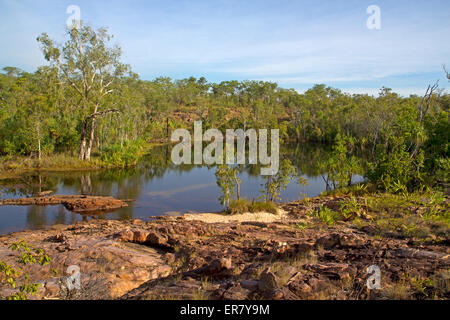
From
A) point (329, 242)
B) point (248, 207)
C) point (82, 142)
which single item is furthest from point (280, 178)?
point (82, 142)

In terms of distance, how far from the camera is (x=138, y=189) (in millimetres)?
18812

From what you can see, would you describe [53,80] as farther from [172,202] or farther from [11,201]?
[172,202]

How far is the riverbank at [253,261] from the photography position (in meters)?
4.82

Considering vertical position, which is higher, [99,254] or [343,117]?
[343,117]

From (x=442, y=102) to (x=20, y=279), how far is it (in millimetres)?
44146

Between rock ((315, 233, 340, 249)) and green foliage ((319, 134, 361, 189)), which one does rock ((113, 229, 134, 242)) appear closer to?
rock ((315, 233, 340, 249))

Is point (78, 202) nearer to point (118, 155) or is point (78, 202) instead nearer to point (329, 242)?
point (329, 242)

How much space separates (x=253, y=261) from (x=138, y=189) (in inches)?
526

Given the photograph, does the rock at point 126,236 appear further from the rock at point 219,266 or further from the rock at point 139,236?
the rock at point 219,266

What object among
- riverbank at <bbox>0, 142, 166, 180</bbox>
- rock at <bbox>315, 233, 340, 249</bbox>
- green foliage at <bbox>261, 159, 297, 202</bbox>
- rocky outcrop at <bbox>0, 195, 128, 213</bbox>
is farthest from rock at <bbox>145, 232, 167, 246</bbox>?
riverbank at <bbox>0, 142, 166, 180</bbox>

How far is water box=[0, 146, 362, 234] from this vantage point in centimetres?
1333

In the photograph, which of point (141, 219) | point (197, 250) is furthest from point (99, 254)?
point (141, 219)

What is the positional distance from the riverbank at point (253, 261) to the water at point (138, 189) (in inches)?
122
